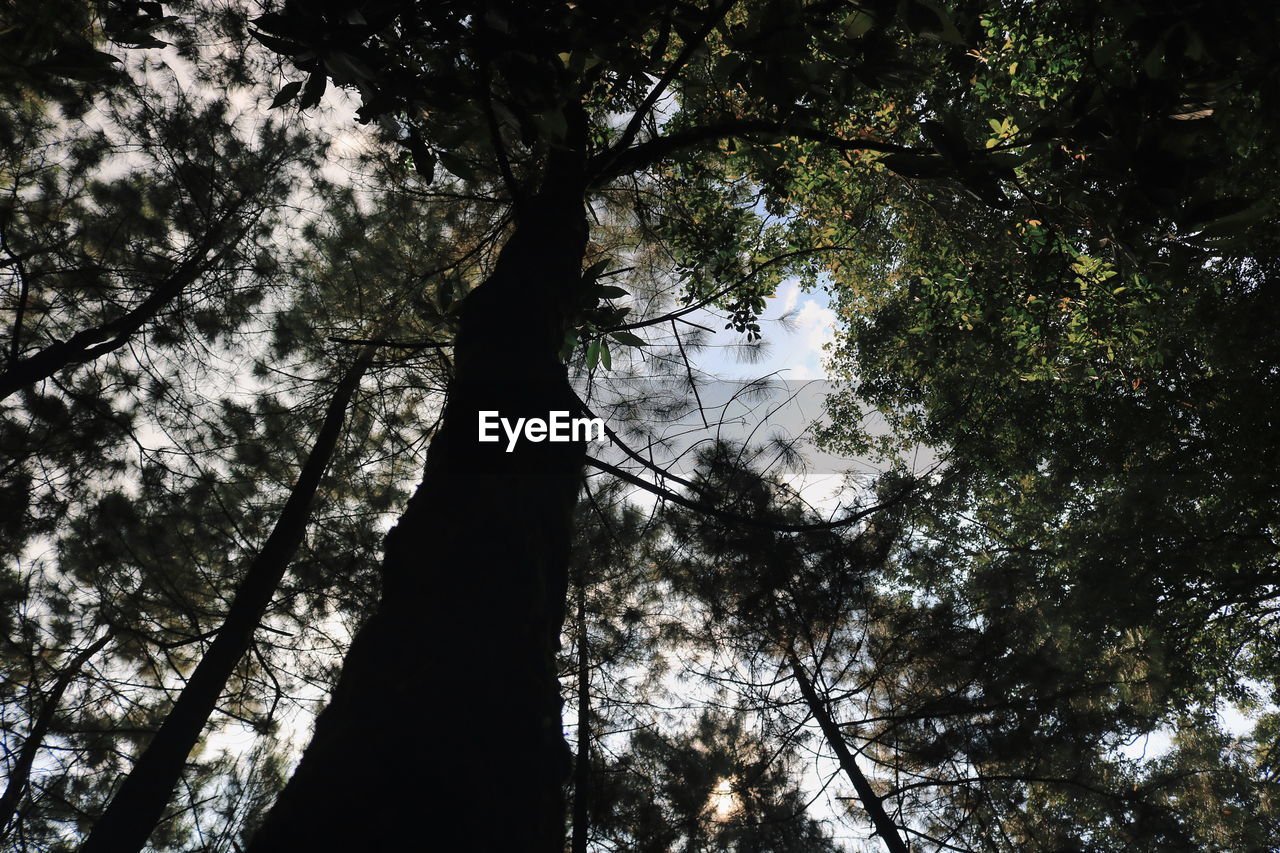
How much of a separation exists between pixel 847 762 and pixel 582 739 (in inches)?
89.1

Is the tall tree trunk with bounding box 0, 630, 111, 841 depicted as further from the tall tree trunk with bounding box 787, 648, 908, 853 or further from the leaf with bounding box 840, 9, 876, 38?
the leaf with bounding box 840, 9, 876, 38

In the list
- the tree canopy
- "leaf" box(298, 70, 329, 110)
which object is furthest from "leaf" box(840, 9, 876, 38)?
"leaf" box(298, 70, 329, 110)

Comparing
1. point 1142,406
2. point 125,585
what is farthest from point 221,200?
point 1142,406

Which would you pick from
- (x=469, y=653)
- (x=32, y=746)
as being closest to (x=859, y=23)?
(x=469, y=653)

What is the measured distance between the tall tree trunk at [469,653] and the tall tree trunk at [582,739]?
3810mm

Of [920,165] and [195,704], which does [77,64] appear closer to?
[920,165]

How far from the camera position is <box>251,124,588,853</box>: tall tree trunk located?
3.69 feet

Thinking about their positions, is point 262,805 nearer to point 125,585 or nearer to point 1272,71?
point 125,585

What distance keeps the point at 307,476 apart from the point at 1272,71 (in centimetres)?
566

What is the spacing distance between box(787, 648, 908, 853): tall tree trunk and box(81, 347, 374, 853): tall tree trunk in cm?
426

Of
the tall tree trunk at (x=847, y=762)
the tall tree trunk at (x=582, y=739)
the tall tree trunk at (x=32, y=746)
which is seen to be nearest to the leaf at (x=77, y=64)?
the tall tree trunk at (x=582, y=739)

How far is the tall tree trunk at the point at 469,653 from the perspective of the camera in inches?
44.3

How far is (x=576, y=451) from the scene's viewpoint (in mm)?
2086

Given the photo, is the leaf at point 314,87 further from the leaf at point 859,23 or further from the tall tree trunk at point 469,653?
the leaf at point 859,23
